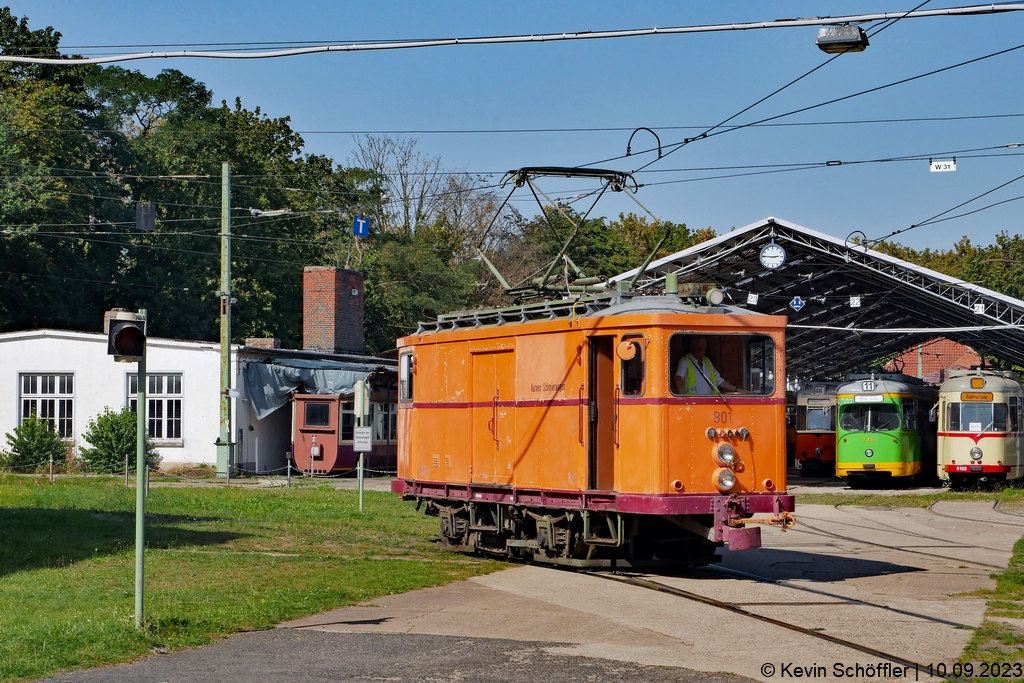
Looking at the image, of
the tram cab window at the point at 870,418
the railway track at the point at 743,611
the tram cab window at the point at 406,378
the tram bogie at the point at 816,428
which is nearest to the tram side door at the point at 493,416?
the railway track at the point at 743,611

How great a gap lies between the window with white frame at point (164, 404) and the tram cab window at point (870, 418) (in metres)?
19.9

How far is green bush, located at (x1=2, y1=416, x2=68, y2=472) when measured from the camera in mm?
35188

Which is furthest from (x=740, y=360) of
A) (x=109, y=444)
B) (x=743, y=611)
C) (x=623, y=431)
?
(x=109, y=444)

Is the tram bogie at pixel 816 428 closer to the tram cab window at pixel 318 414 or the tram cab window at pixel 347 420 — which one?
the tram cab window at pixel 347 420

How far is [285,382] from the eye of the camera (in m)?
36.9

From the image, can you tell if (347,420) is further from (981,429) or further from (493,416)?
A: (493,416)

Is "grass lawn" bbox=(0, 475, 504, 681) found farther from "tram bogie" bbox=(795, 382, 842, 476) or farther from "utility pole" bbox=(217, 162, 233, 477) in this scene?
"tram bogie" bbox=(795, 382, 842, 476)

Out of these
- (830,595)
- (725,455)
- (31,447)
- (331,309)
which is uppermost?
(331,309)

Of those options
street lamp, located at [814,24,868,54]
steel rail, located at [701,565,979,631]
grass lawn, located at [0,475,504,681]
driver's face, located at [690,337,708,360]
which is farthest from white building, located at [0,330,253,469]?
street lamp, located at [814,24,868,54]

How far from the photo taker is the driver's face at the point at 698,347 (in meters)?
14.2

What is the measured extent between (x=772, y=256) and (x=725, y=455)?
66.7ft

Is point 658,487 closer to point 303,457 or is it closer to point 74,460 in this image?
point 303,457

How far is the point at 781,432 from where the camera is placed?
14336 mm

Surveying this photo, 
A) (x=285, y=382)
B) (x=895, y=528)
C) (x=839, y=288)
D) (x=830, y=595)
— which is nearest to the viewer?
(x=830, y=595)
